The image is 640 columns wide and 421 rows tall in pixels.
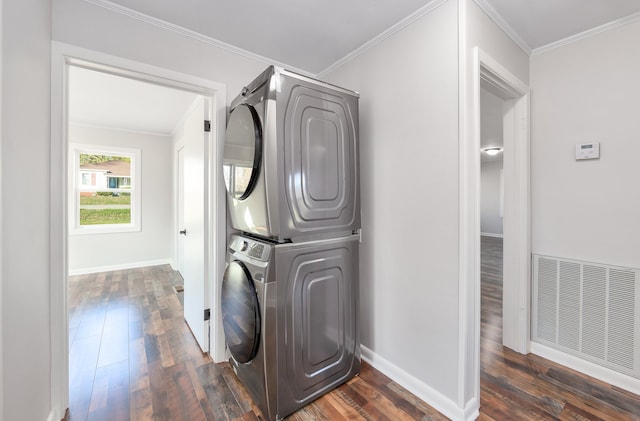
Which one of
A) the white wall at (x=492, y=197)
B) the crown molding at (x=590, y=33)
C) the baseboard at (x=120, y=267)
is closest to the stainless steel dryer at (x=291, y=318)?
the crown molding at (x=590, y=33)

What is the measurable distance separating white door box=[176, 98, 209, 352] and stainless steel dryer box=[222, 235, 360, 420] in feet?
1.34

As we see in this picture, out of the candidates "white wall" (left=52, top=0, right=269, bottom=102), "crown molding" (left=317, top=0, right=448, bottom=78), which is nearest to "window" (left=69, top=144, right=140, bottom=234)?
"white wall" (left=52, top=0, right=269, bottom=102)

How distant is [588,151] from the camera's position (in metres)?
1.83

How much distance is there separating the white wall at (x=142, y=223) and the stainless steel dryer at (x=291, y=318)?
155 inches

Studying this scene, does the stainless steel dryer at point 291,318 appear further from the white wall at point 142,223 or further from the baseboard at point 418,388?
the white wall at point 142,223

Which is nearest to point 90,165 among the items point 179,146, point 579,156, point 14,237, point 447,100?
point 179,146

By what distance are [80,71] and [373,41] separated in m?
2.72

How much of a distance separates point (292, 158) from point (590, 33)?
226cm

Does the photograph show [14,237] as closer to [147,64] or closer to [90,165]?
[147,64]

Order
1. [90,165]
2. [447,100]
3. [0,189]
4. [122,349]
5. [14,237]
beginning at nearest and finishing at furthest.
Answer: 1. [0,189]
2. [14,237]
3. [447,100]
4. [122,349]
5. [90,165]

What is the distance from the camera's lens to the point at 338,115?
67.7 inches

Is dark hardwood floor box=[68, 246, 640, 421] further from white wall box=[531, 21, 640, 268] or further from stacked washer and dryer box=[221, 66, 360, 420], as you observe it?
white wall box=[531, 21, 640, 268]

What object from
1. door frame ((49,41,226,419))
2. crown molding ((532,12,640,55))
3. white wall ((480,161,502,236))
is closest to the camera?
door frame ((49,41,226,419))

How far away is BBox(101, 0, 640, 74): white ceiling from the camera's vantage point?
1544 mm
